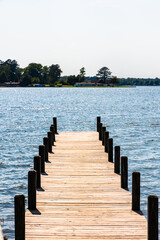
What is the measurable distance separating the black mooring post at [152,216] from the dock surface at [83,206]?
29cm

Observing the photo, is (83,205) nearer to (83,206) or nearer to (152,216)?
(83,206)

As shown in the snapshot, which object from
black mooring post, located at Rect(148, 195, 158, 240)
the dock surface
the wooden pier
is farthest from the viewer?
the dock surface

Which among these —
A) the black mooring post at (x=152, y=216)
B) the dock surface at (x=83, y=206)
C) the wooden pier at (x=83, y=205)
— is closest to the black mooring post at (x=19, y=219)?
the wooden pier at (x=83, y=205)

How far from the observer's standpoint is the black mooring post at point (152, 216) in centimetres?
702

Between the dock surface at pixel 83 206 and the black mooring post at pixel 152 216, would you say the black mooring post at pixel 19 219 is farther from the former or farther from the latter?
the black mooring post at pixel 152 216

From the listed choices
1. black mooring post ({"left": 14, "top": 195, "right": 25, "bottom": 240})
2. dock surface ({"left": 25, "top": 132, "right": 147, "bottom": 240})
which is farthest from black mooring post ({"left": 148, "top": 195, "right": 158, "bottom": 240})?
black mooring post ({"left": 14, "top": 195, "right": 25, "bottom": 240})

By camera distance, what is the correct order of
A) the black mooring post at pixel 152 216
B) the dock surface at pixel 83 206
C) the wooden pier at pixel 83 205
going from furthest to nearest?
the dock surface at pixel 83 206 → the wooden pier at pixel 83 205 → the black mooring post at pixel 152 216

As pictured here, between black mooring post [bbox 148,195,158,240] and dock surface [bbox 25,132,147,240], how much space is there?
288mm

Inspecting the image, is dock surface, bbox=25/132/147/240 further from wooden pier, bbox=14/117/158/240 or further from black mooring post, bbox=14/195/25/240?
black mooring post, bbox=14/195/25/240

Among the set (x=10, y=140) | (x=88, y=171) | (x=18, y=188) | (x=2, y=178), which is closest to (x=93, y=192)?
(x=88, y=171)

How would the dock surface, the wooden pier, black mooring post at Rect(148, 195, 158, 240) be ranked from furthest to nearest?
the dock surface < the wooden pier < black mooring post at Rect(148, 195, 158, 240)

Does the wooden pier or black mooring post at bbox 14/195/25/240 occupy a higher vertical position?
black mooring post at bbox 14/195/25/240

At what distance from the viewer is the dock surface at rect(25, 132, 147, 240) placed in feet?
25.2

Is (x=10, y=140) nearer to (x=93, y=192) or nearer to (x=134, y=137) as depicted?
(x=134, y=137)
